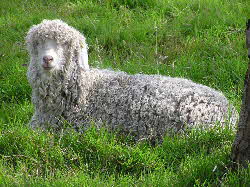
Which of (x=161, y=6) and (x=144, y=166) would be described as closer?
(x=144, y=166)

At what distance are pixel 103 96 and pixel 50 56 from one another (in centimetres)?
68

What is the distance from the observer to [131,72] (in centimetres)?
565

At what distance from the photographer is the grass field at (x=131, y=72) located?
10.7 feet

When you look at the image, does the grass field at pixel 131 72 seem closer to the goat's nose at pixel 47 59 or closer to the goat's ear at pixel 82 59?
the goat's nose at pixel 47 59

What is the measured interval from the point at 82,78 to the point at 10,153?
1150 mm

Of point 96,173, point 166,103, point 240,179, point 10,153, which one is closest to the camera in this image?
point 240,179

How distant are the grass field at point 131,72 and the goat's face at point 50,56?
0.58m

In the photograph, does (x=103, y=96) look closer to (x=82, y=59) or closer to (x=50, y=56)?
(x=82, y=59)

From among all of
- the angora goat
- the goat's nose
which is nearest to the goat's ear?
the angora goat

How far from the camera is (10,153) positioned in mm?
3684

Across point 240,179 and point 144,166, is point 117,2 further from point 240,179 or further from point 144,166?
point 240,179

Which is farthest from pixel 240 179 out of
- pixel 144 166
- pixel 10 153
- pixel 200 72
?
pixel 200 72

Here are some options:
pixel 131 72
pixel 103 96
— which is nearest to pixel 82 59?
pixel 103 96

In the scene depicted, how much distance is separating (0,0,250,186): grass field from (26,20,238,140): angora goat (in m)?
0.26
